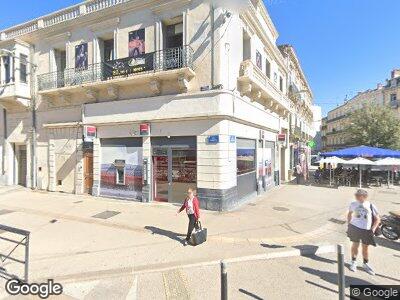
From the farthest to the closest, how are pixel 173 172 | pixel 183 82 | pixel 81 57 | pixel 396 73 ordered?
pixel 396 73 → pixel 81 57 → pixel 173 172 → pixel 183 82

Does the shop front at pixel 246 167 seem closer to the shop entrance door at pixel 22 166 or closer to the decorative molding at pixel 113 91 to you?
the decorative molding at pixel 113 91

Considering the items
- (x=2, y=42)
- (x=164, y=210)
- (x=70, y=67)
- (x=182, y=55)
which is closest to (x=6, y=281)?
(x=164, y=210)

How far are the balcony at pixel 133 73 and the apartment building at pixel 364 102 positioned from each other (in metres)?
25.2

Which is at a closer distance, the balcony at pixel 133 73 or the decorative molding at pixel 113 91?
the balcony at pixel 133 73

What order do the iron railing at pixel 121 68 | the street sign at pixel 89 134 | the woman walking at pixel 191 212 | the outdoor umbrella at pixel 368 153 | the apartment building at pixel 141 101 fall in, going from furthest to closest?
the outdoor umbrella at pixel 368 153, the street sign at pixel 89 134, the iron railing at pixel 121 68, the apartment building at pixel 141 101, the woman walking at pixel 191 212

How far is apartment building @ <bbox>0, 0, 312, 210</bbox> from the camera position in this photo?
33.7ft

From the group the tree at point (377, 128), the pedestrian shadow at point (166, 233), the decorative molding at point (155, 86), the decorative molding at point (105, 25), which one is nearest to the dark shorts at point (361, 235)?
the pedestrian shadow at point (166, 233)

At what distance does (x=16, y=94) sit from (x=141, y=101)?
302 inches

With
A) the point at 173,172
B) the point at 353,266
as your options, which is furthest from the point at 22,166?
the point at 353,266

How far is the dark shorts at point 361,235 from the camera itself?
Result: 5.21m

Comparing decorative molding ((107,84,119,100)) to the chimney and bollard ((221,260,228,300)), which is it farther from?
the chimney

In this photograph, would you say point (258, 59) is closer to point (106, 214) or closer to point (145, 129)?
point (145, 129)

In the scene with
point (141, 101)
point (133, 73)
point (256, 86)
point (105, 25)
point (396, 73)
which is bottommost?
point (141, 101)

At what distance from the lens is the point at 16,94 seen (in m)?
14.1
